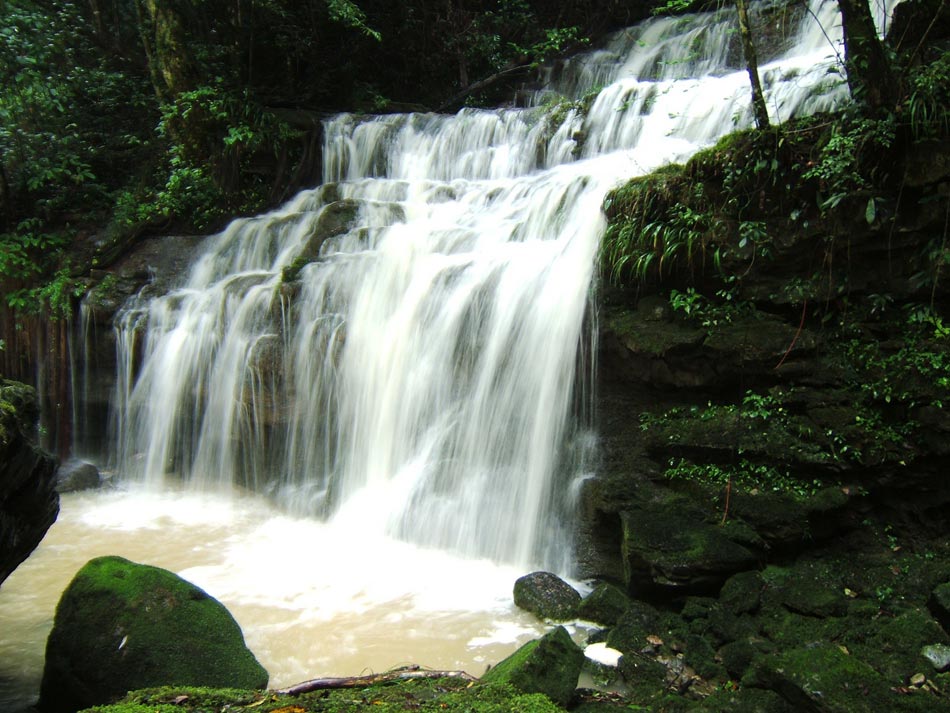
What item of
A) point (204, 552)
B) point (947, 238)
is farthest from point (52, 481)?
point (947, 238)

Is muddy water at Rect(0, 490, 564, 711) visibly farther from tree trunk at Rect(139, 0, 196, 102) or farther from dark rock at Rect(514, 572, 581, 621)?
tree trunk at Rect(139, 0, 196, 102)

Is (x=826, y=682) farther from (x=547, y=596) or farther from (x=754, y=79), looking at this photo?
(x=754, y=79)

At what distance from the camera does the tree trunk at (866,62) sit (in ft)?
16.5

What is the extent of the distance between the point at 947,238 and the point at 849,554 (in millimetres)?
2292

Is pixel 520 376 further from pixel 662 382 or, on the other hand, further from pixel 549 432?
pixel 662 382

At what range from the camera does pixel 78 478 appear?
884 centimetres

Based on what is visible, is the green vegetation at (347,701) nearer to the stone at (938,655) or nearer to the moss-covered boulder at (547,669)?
the moss-covered boulder at (547,669)

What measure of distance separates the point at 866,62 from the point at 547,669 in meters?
4.79

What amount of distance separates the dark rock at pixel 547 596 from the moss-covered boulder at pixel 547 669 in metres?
1.32

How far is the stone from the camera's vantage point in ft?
12.2

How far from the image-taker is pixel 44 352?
33.2 feet

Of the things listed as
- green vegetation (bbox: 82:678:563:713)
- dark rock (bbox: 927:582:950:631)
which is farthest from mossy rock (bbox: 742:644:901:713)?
green vegetation (bbox: 82:678:563:713)

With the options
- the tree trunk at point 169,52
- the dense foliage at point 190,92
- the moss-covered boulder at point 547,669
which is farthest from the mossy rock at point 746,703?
the tree trunk at point 169,52

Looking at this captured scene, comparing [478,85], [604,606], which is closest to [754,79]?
[604,606]
